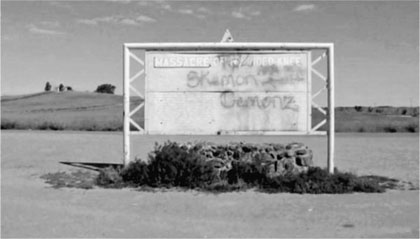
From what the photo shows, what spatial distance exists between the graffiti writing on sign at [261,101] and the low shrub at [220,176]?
1.06m

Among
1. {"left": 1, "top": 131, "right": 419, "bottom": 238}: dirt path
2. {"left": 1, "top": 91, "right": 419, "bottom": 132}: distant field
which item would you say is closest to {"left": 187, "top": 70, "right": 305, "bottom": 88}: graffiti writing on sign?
{"left": 1, "top": 131, "right": 419, "bottom": 238}: dirt path

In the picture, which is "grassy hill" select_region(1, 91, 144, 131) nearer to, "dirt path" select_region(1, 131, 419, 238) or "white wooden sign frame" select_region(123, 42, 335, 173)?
"white wooden sign frame" select_region(123, 42, 335, 173)

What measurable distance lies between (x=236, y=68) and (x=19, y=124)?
2595 cm

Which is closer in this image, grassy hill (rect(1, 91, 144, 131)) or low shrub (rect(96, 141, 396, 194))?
low shrub (rect(96, 141, 396, 194))

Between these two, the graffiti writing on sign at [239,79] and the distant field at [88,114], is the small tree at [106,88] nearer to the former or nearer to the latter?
the distant field at [88,114]

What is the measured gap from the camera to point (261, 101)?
10.4 metres

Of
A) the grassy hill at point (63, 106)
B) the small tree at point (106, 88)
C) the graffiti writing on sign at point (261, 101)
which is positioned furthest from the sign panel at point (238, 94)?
the small tree at point (106, 88)

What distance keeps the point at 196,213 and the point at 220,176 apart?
240 centimetres

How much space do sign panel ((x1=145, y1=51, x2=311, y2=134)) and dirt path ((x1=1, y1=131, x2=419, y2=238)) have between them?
2.12 metres

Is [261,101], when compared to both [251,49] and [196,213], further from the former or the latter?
[196,213]

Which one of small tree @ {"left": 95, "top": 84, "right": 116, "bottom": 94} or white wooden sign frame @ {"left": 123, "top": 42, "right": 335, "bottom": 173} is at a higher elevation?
small tree @ {"left": 95, "top": 84, "right": 116, "bottom": 94}

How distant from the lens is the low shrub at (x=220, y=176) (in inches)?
356

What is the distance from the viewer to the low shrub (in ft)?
29.7

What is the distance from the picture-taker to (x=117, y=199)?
8.17 metres
